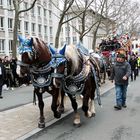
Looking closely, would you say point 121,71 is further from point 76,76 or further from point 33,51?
point 33,51

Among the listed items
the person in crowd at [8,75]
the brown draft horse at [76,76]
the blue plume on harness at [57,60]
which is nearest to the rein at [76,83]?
the brown draft horse at [76,76]

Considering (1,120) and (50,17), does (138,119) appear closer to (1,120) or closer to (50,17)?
(1,120)

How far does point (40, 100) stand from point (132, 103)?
5391mm

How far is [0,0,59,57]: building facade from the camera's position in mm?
55138

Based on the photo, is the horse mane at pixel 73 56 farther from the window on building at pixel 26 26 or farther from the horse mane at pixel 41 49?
the window on building at pixel 26 26

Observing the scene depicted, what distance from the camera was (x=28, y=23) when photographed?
63094 millimetres

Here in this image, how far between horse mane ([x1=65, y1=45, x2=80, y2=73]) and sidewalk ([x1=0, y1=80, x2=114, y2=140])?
150 cm

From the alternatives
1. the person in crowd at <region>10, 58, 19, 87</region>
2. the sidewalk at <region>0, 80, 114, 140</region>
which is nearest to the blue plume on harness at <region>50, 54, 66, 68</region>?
the sidewalk at <region>0, 80, 114, 140</region>

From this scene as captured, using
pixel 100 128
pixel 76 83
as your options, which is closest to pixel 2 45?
pixel 76 83

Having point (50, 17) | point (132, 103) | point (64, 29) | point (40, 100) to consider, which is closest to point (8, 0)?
point (50, 17)

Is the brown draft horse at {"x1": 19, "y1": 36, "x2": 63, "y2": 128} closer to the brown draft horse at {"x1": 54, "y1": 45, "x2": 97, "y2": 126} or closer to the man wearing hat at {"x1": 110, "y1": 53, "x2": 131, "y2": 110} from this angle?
the brown draft horse at {"x1": 54, "y1": 45, "x2": 97, "y2": 126}

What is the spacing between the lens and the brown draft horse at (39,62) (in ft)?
26.3

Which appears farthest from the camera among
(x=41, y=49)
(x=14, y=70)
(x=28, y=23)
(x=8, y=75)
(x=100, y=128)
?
(x=28, y=23)

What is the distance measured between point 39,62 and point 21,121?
1.91 m
